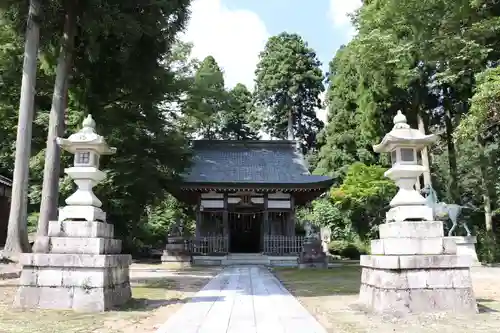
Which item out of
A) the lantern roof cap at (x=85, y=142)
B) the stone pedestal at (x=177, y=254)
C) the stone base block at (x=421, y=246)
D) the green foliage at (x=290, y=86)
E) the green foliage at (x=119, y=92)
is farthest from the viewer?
the green foliage at (x=290, y=86)

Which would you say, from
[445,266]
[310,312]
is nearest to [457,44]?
[445,266]

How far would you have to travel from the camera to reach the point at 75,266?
614 centimetres

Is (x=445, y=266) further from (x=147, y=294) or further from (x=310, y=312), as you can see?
(x=147, y=294)

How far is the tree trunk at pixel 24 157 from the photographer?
9.59m

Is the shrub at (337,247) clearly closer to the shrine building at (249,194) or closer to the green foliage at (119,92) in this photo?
the shrine building at (249,194)

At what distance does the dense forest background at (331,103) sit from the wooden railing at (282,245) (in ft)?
13.5

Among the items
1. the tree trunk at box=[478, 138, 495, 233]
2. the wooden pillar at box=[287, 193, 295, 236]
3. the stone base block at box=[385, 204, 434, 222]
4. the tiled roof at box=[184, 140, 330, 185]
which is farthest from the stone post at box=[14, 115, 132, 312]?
the tree trunk at box=[478, 138, 495, 233]

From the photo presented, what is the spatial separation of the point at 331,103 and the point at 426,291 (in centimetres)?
2316

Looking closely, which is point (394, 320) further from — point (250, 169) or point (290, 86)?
point (290, 86)

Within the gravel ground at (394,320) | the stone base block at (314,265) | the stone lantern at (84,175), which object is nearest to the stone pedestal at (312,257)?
the stone base block at (314,265)

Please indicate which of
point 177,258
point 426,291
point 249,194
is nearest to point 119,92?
point 177,258

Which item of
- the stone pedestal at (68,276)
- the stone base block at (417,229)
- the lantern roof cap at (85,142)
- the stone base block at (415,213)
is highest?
the lantern roof cap at (85,142)

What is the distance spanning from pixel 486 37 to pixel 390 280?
12.3 metres

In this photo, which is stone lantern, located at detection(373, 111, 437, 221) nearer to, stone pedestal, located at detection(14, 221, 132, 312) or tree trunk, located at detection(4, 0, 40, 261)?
stone pedestal, located at detection(14, 221, 132, 312)
